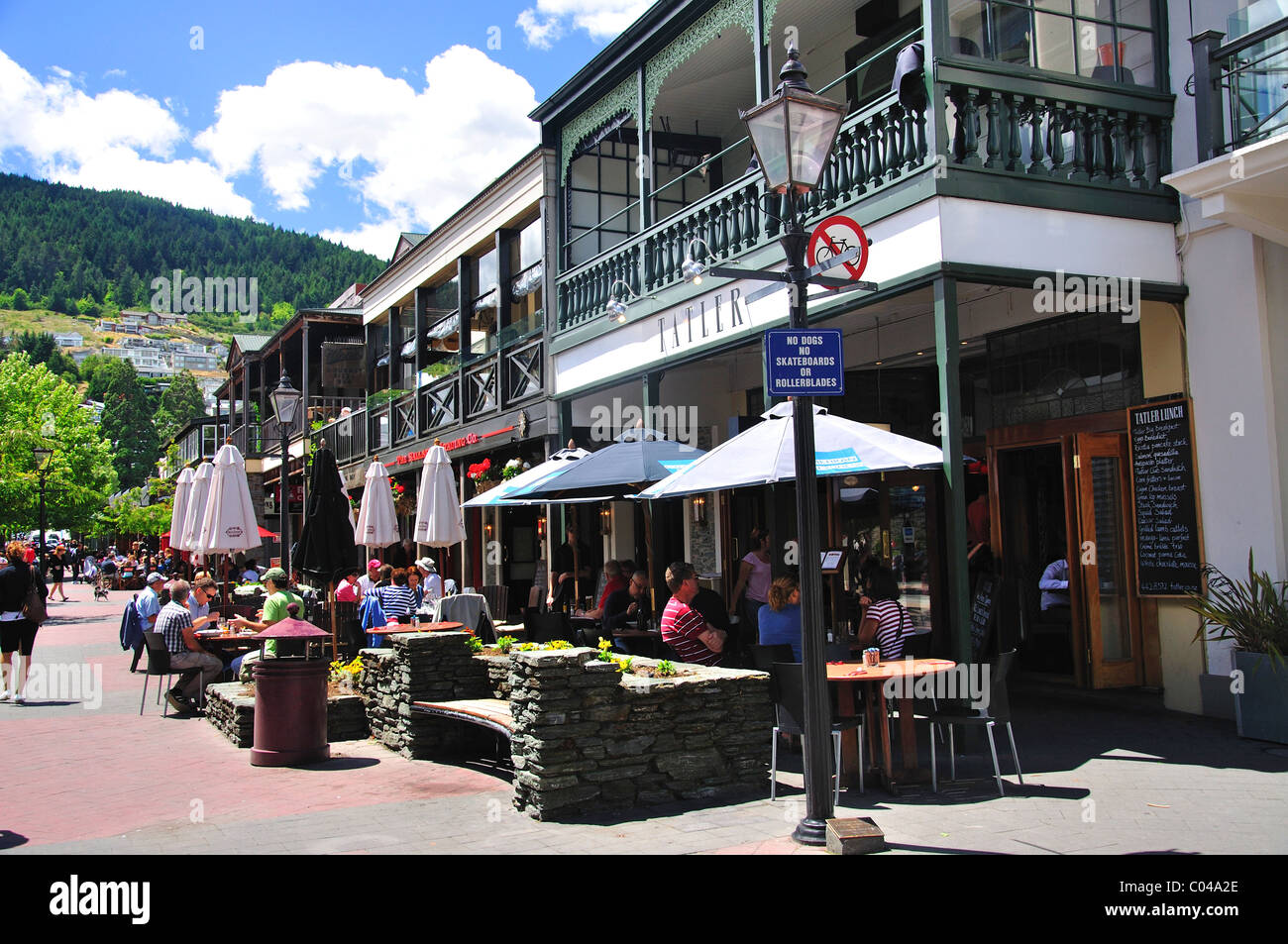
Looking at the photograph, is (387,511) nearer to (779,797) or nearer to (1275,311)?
(779,797)

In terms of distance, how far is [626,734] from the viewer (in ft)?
22.5

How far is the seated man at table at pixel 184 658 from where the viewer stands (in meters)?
11.6

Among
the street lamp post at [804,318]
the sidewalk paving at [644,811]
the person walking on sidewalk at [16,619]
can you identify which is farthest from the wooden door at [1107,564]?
the person walking on sidewalk at [16,619]

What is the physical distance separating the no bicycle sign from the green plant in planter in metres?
3.81

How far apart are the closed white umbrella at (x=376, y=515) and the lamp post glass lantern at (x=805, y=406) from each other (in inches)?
457

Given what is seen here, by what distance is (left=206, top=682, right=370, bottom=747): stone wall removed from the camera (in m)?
9.78

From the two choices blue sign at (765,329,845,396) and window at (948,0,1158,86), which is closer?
blue sign at (765,329,845,396)

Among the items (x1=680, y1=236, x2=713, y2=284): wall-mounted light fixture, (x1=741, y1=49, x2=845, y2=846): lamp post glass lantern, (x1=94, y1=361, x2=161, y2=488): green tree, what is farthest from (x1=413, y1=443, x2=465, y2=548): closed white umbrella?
(x1=94, y1=361, x2=161, y2=488): green tree

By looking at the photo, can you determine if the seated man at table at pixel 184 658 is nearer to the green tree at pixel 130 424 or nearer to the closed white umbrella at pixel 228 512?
the closed white umbrella at pixel 228 512

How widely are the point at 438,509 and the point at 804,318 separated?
9.74 metres

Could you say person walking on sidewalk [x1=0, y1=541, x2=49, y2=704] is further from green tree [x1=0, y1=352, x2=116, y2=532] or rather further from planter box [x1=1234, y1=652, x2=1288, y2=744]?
green tree [x1=0, y1=352, x2=116, y2=532]

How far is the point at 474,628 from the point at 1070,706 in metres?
6.26

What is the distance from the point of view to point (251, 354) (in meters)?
33.9
